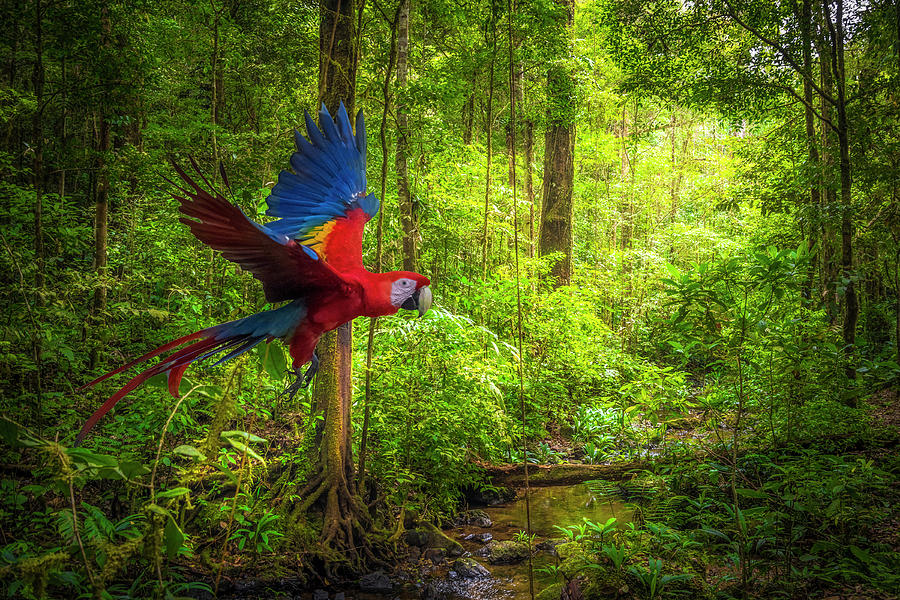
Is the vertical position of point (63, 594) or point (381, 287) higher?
point (381, 287)

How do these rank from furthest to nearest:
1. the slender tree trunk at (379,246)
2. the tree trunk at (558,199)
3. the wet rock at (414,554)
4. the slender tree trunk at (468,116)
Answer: the slender tree trunk at (468,116), the tree trunk at (558,199), the wet rock at (414,554), the slender tree trunk at (379,246)

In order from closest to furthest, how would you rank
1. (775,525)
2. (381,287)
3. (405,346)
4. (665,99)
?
1. (381,287)
2. (775,525)
3. (405,346)
4. (665,99)

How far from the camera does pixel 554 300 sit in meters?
8.43

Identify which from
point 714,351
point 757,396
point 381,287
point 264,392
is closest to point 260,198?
point 264,392

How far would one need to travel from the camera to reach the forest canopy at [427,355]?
3279 mm

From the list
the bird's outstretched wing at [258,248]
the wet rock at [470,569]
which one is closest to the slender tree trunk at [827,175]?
the wet rock at [470,569]

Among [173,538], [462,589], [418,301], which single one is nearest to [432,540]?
[462,589]

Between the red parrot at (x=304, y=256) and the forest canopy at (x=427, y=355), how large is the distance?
0.16 meters

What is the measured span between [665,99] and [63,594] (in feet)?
29.2

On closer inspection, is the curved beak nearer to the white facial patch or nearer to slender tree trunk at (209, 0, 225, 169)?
the white facial patch

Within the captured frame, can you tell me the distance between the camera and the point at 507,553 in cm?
479

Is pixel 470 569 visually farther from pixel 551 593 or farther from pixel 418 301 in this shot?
pixel 418 301

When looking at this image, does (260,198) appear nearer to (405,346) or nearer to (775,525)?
(405,346)

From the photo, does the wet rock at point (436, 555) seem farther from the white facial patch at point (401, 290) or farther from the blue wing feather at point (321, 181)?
the blue wing feather at point (321, 181)
